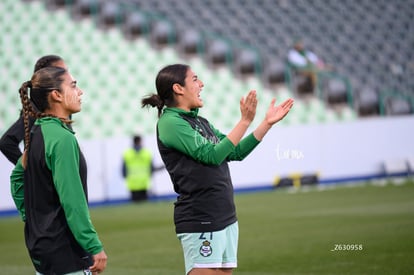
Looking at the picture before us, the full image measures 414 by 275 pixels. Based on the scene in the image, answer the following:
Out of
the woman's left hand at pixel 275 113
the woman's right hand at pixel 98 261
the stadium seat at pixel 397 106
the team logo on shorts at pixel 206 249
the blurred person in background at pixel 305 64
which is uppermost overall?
the blurred person in background at pixel 305 64

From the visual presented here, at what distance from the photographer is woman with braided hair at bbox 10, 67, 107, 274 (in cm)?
419

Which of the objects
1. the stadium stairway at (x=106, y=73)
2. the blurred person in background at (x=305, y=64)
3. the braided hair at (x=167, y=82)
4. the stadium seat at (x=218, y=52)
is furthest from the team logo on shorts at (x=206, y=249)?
the stadium seat at (x=218, y=52)

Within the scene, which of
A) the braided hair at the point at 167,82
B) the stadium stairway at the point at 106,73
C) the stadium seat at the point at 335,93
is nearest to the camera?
the braided hair at the point at 167,82

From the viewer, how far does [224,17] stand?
28000 millimetres

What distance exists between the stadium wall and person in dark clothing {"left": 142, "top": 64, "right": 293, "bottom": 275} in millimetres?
14429

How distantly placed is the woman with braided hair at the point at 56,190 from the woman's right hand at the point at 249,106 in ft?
3.30

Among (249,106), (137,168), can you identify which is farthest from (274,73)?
(249,106)

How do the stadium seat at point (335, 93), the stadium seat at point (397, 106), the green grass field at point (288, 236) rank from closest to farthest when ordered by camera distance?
the green grass field at point (288, 236) < the stadium seat at point (397, 106) < the stadium seat at point (335, 93)

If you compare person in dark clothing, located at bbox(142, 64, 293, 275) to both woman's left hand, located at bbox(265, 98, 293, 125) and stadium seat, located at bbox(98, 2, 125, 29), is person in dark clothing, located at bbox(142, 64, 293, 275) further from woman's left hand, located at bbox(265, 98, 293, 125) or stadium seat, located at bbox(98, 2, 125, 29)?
stadium seat, located at bbox(98, 2, 125, 29)

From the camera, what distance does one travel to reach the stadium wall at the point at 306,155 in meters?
19.8

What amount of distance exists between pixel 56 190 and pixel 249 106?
4.13 ft

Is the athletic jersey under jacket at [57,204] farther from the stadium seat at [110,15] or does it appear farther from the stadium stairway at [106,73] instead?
the stadium seat at [110,15]

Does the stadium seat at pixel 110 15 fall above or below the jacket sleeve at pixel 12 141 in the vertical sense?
above

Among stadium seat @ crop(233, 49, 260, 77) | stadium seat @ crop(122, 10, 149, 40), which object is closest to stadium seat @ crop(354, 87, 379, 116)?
stadium seat @ crop(233, 49, 260, 77)
